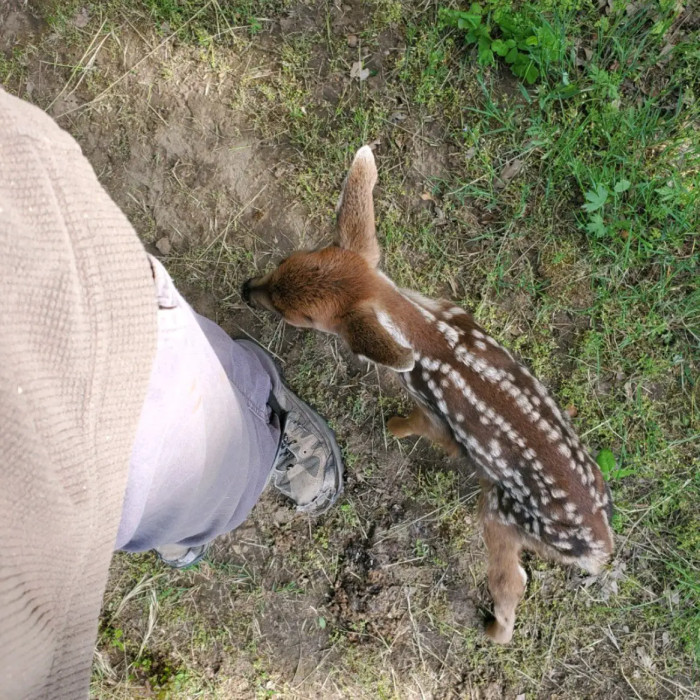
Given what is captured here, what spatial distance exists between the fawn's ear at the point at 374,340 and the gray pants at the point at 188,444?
1.78 feet

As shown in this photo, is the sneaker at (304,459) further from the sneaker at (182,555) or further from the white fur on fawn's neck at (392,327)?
the white fur on fawn's neck at (392,327)

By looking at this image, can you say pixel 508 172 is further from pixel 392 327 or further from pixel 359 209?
pixel 392 327

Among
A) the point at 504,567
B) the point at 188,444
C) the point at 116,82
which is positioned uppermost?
the point at 116,82

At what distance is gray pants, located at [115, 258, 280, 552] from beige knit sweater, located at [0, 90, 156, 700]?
0.75ft

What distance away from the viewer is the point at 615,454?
340 centimetres

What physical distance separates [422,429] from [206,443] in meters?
1.54

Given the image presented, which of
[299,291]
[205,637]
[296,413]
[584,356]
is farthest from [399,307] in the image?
[205,637]

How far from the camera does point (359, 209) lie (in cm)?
280

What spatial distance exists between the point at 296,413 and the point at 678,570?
7.99ft

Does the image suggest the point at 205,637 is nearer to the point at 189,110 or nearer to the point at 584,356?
the point at 584,356

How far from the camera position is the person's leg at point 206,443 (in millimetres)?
1636

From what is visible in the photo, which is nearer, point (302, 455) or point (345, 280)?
point (345, 280)

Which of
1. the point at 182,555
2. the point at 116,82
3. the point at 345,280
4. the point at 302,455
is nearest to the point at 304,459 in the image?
the point at 302,455

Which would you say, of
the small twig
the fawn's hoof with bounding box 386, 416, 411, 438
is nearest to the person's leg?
the fawn's hoof with bounding box 386, 416, 411, 438
